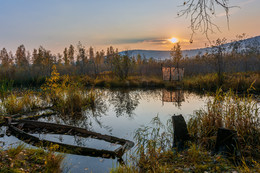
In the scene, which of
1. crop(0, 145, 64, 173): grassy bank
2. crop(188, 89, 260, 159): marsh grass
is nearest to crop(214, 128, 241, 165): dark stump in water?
crop(188, 89, 260, 159): marsh grass

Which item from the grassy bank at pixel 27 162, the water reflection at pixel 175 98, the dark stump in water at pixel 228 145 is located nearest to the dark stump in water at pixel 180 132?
the dark stump in water at pixel 228 145

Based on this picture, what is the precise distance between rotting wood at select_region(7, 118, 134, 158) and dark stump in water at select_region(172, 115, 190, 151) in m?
1.34

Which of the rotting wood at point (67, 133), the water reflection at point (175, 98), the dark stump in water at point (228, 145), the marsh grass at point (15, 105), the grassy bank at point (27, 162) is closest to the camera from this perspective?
the grassy bank at point (27, 162)

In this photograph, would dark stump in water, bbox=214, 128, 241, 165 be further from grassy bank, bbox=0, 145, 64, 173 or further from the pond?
grassy bank, bbox=0, 145, 64, 173

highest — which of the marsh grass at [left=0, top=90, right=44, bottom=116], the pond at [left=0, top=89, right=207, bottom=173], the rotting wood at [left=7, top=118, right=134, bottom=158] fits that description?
the marsh grass at [left=0, top=90, right=44, bottom=116]

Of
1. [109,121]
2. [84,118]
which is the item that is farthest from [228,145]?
[84,118]

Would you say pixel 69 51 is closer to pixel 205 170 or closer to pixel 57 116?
pixel 57 116

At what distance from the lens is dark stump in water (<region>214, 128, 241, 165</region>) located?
4.15m

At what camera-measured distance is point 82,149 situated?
17.0ft

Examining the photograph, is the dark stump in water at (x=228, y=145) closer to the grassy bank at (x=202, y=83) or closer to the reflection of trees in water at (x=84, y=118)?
the reflection of trees in water at (x=84, y=118)

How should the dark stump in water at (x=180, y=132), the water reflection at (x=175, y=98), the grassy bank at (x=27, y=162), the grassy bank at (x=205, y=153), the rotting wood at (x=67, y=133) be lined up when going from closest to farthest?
the grassy bank at (x=27, y=162) → the grassy bank at (x=205, y=153) → the rotting wood at (x=67, y=133) → the dark stump in water at (x=180, y=132) → the water reflection at (x=175, y=98)

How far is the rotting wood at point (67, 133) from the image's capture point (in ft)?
16.9

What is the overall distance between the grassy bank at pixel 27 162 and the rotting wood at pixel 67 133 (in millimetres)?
681

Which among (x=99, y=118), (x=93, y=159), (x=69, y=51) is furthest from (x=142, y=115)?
(x=69, y=51)
